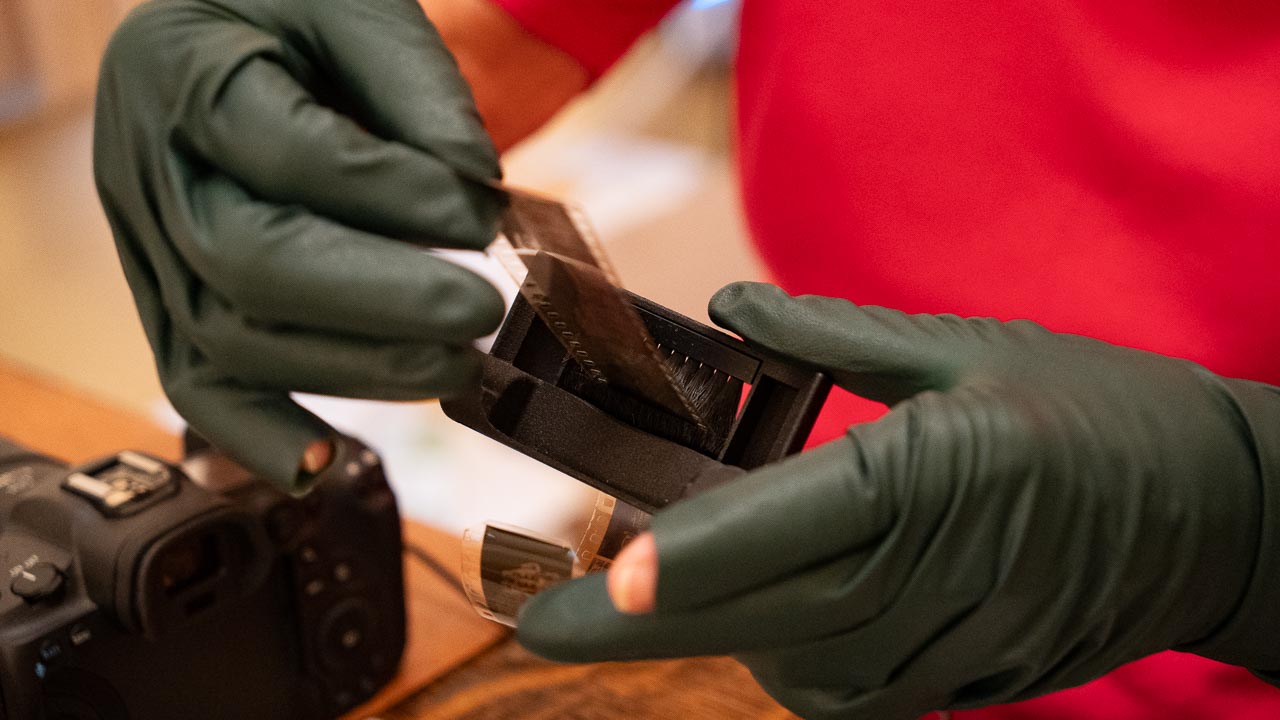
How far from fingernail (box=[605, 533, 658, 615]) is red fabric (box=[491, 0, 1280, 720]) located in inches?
15.7

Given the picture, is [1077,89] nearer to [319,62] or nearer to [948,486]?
[948,486]

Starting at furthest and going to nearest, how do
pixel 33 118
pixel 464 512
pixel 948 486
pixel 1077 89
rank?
pixel 33 118
pixel 464 512
pixel 1077 89
pixel 948 486

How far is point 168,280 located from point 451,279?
17 cm

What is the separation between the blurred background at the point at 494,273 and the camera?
1291 mm

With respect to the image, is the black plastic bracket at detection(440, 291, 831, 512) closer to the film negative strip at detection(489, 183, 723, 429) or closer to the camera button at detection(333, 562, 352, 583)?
the film negative strip at detection(489, 183, 723, 429)

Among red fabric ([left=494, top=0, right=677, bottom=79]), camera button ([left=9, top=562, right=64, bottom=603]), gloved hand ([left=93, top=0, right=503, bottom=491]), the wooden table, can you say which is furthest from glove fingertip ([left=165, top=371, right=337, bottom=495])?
red fabric ([left=494, top=0, right=677, bottom=79])

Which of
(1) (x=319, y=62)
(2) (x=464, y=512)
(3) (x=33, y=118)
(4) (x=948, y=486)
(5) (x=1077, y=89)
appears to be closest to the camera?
(4) (x=948, y=486)

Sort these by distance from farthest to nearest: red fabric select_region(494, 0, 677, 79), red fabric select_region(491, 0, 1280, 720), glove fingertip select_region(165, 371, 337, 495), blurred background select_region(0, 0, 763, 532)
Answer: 1. blurred background select_region(0, 0, 763, 532)
2. red fabric select_region(494, 0, 677, 79)
3. red fabric select_region(491, 0, 1280, 720)
4. glove fingertip select_region(165, 371, 337, 495)

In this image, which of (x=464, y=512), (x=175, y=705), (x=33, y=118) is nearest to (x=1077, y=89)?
(x=175, y=705)

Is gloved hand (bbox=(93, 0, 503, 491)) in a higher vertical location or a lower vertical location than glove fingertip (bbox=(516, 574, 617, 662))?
higher

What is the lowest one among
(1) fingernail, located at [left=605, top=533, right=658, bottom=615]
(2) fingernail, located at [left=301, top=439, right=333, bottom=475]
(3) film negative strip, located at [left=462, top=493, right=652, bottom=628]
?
(3) film negative strip, located at [left=462, top=493, right=652, bottom=628]

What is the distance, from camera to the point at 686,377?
49 cm

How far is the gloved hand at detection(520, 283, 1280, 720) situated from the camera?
0.39 m

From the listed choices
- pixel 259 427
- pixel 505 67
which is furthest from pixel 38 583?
pixel 505 67
